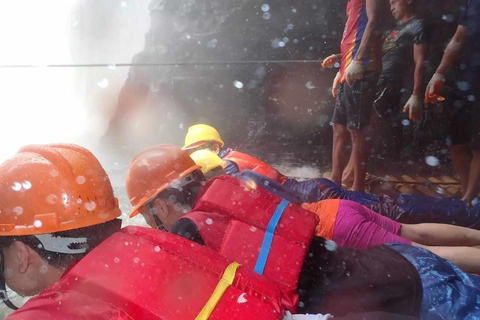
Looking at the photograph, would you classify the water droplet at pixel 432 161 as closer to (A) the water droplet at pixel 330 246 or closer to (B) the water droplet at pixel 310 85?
(B) the water droplet at pixel 310 85

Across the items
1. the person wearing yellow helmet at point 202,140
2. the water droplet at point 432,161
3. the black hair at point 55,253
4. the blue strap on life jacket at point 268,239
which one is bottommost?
the water droplet at point 432,161

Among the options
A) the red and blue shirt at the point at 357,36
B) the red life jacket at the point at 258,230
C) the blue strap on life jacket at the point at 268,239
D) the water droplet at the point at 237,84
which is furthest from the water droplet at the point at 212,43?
the blue strap on life jacket at the point at 268,239

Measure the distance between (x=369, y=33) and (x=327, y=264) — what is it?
3658 millimetres

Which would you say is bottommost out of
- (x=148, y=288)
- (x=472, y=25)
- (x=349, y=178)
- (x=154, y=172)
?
(x=349, y=178)

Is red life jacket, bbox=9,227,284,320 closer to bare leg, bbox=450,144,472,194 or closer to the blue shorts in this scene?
the blue shorts

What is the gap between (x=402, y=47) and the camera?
5.29 metres

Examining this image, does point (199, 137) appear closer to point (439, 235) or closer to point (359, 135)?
point (359, 135)

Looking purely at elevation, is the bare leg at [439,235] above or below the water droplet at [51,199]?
below

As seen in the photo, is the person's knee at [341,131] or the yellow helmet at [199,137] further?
the person's knee at [341,131]

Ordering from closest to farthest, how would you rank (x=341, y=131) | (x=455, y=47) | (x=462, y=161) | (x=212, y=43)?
(x=462, y=161) < (x=455, y=47) < (x=341, y=131) < (x=212, y=43)

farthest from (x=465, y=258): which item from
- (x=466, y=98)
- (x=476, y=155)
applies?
(x=466, y=98)

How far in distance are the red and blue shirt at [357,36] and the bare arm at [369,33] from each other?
0.05m

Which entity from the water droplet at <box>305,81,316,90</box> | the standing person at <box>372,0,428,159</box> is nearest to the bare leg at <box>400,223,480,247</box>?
the standing person at <box>372,0,428,159</box>

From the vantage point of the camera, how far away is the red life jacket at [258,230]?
4.25 ft
